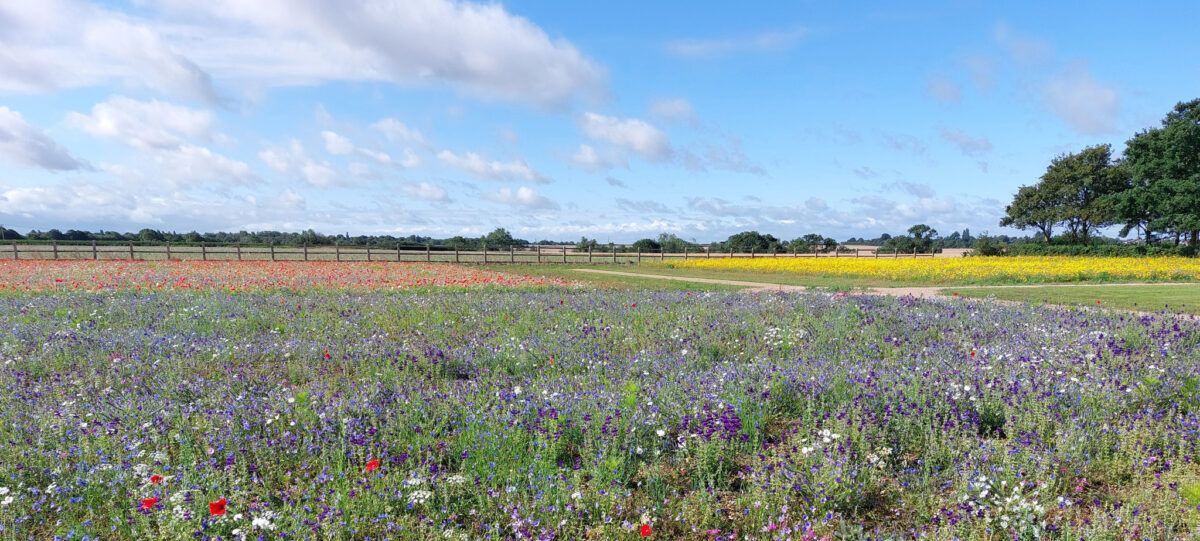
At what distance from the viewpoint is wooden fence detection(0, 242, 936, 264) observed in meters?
40.6

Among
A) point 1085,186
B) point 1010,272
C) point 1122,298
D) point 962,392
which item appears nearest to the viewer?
point 962,392

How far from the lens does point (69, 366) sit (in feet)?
24.2

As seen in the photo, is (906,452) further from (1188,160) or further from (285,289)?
(1188,160)

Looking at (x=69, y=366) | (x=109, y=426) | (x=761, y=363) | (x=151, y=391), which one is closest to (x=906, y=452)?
(x=761, y=363)

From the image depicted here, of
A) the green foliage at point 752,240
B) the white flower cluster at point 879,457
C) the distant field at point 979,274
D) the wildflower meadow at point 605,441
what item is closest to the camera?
the wildflower meadow at point 605,441

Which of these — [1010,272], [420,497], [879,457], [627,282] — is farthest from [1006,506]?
[1010,272]

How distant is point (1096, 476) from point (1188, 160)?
58.0m

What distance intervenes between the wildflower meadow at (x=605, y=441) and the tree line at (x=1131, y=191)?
5029cm

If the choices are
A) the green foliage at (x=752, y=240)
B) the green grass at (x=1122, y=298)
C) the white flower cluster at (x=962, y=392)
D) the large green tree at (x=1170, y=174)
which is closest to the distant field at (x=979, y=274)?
the green grass at (x=1122, y=298)

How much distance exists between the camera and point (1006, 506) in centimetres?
354

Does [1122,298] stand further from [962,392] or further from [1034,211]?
[1034,211]

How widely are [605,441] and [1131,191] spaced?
6164 centimetres

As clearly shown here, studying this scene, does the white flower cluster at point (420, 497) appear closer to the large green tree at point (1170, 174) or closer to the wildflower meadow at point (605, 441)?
the wildflower meadow at point (605, 441)

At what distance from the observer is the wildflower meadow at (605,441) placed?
3605mm
